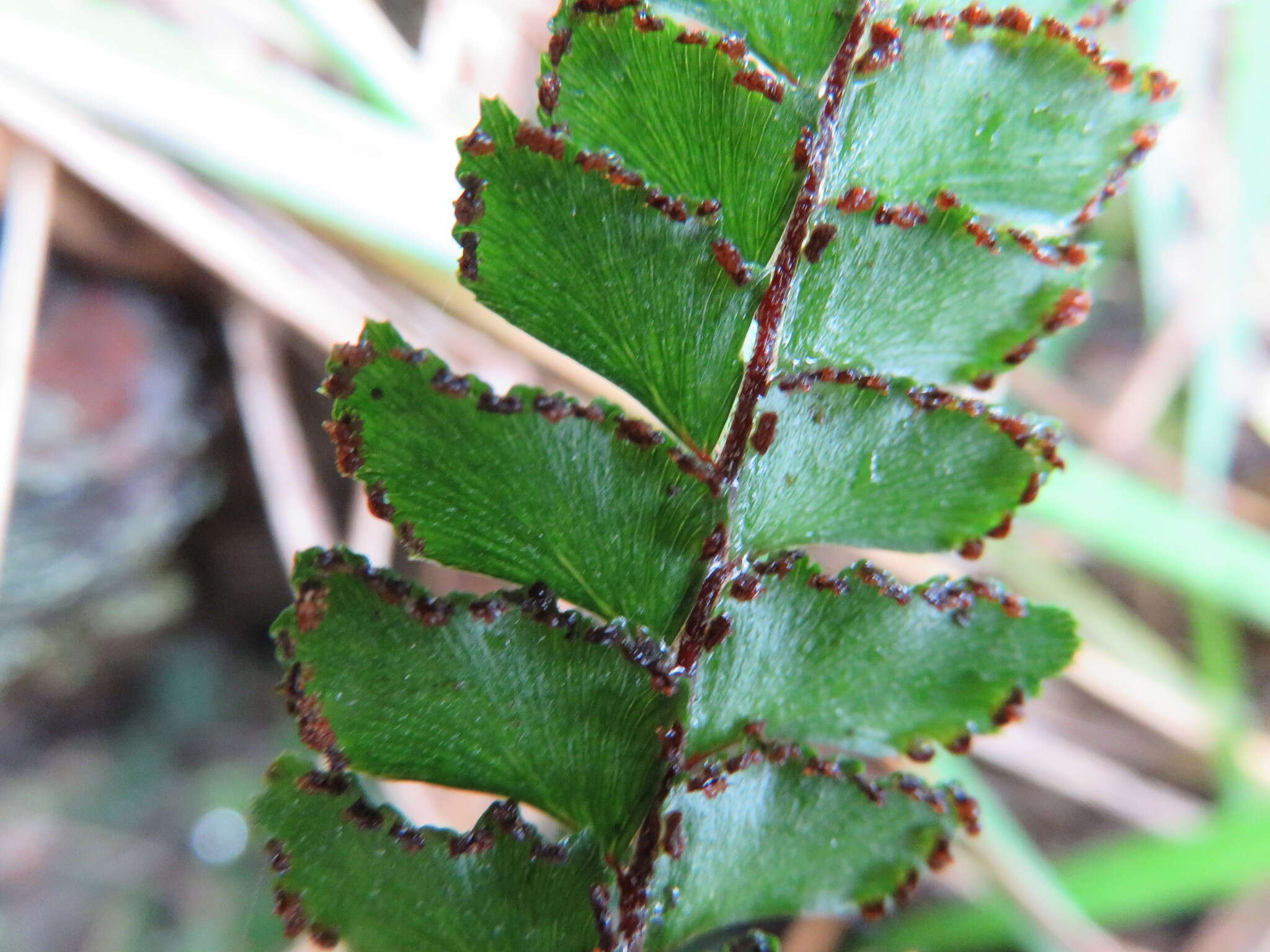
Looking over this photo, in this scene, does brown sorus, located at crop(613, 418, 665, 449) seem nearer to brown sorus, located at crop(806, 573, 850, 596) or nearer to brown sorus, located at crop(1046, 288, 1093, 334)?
brown sorus, located at crop(806, 573, 850, 596)

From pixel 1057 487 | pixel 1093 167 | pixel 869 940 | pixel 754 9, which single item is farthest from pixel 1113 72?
pixel 869 940

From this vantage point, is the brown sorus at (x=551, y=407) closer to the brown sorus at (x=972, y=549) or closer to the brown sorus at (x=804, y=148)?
the brown sorus at (x=804, y=148)

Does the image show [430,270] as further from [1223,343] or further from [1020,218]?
[1223,343]

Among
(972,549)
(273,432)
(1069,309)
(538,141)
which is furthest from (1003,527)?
(273,432)

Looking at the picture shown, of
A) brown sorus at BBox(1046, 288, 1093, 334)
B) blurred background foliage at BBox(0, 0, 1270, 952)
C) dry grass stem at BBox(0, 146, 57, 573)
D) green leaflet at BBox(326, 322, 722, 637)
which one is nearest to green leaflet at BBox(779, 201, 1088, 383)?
brown sorus at BBox(1046, 288, 1093, 334)

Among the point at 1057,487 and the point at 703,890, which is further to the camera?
Result: the point at 1057,487

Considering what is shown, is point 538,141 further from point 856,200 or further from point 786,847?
point 786,847
